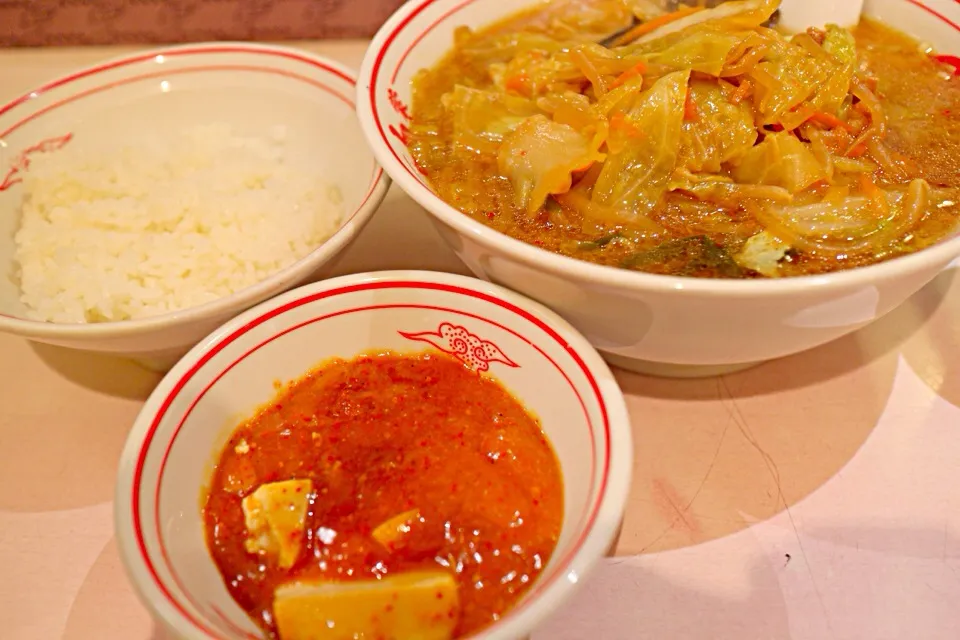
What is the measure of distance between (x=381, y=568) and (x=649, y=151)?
1.02 m

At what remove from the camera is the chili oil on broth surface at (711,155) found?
1425 millimetres

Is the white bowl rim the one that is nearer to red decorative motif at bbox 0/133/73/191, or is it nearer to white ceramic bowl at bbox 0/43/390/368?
white ceramic bowl at bbox 0/43/390/368

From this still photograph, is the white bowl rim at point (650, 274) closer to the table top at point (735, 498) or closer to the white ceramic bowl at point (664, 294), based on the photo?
the white ceramic bowl at point (664, 294)

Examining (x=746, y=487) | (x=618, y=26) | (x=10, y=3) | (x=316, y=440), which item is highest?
(x=618, y=26)

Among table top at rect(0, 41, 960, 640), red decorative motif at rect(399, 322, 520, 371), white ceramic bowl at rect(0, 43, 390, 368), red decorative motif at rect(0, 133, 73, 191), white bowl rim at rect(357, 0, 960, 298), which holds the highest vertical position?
white bowl rim at rect(357, 0, 960, 298)

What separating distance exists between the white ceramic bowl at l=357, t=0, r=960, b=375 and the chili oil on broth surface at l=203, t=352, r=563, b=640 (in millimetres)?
287

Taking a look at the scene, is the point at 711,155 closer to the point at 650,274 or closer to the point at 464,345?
the point at 650,274

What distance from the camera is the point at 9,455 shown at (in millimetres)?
1710

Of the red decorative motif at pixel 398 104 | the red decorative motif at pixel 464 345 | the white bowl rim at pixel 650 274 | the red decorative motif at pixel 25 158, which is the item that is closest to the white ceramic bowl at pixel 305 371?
the red decorative motif at pixel 464 345

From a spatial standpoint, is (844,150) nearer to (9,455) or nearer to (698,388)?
(698,388)

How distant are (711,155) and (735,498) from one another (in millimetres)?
763

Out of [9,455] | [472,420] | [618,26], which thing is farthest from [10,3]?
[472,420]

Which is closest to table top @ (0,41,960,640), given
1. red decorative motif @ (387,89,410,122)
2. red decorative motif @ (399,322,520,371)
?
red decorative motif @ (399,322,520,371)

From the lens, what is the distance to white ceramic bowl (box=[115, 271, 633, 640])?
1132 millimetres
